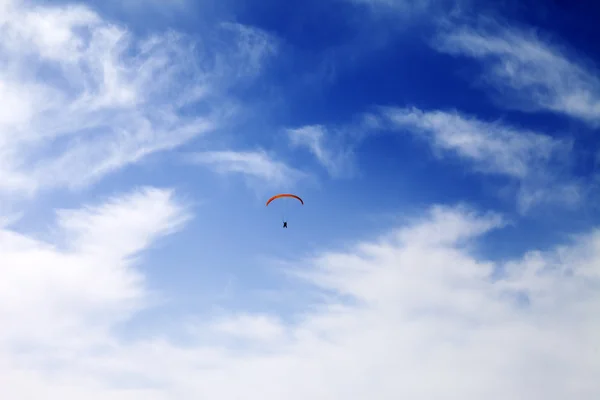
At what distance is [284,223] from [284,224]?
44 cm

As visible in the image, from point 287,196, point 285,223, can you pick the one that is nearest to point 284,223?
point 285,223

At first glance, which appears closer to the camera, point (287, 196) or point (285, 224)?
point (287, 196)

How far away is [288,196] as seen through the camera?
455 centimetres

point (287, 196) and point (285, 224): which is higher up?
point (287, 196)

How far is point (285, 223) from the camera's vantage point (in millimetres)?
8297

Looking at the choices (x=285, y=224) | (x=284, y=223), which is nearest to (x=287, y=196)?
(x=284, y=223)

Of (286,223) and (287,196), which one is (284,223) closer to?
Answer: (286,223)

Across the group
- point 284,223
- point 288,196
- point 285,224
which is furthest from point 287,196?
point 285,224

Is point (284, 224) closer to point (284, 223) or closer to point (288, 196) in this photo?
point (284, 223)

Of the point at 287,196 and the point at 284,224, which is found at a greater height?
the point at 287,196

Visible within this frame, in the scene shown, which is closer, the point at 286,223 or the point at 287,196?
the point at 287,196

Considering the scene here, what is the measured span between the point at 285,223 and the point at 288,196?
13.6 m

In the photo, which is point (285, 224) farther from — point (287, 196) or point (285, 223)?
point (287, 196)

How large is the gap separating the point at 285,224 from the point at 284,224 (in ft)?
1.45
